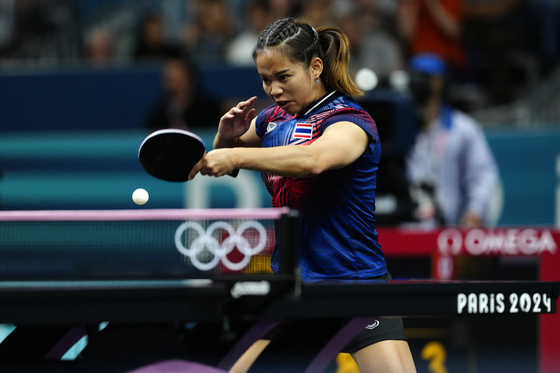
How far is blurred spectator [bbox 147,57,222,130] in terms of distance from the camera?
6.87 m

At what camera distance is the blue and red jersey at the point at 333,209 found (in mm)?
2664

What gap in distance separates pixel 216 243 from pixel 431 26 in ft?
19.3

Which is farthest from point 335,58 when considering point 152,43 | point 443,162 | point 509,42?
point 509,42

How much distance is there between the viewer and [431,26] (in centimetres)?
768

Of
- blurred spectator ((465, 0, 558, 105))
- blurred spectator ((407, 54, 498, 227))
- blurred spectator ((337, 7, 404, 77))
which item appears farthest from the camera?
blurred spectator ((465, 0, 558, 105))

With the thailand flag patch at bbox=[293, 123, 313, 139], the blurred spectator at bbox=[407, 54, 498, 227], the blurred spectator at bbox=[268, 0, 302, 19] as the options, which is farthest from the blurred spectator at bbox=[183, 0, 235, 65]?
the thailand flag patch at bbox=[293, 123, 313, 139]

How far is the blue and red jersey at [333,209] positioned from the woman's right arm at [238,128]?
0.20m

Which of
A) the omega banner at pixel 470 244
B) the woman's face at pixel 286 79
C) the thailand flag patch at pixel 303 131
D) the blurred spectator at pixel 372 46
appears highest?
the blurred spectator at pixel 372 46

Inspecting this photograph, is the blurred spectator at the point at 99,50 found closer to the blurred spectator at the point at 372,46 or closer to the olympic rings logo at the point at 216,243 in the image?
the blurred spectator at the point at 372,46

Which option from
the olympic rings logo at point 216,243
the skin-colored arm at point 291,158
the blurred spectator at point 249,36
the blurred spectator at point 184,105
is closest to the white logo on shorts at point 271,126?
the skin-colored arm at point 291,158

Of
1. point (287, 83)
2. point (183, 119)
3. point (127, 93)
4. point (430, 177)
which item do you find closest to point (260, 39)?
point (287, 83)

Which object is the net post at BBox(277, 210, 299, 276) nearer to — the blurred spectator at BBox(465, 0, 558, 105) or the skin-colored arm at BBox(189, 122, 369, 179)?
the skin-colored arm at BBox(189, 122, 369, 179)

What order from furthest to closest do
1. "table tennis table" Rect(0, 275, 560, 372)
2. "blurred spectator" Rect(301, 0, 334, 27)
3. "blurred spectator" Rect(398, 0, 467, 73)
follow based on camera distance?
"blurred spectator" Rect(398, 0, 467, 73) → "blurred spectator" Rect(301, 0, 334, 27) → "table tennis table" Rect(0, 275, 560, 372)

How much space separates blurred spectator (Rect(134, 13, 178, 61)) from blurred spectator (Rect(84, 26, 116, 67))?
424 millimetres
